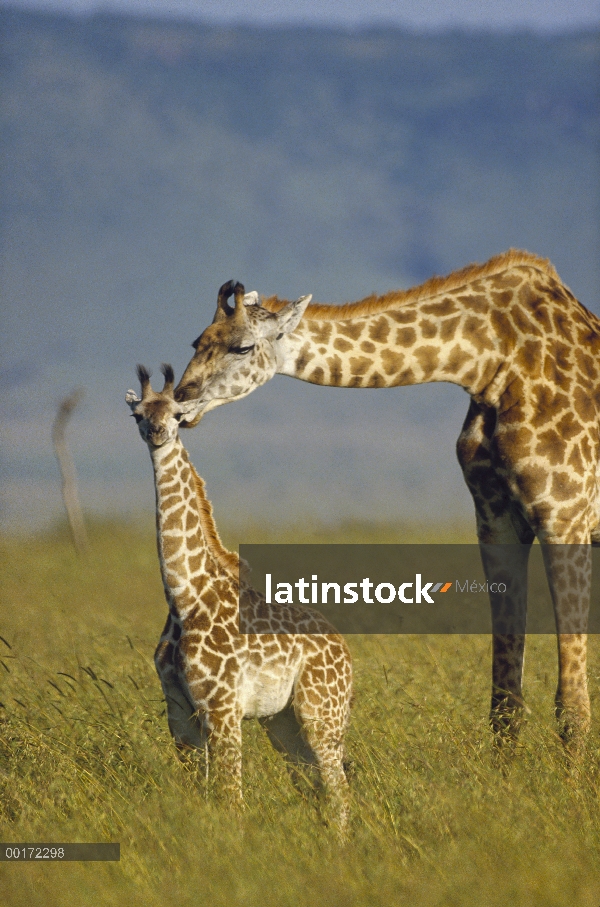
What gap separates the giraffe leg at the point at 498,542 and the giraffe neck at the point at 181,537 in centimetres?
209

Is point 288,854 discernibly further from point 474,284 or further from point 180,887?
point 474,284

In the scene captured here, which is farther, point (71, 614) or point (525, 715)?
point (71, 614)

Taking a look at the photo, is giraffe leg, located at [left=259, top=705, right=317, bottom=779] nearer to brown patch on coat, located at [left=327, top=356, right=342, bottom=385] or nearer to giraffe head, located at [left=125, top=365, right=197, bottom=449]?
giraffe head, located at [left=125, top=365, right=197, bottom=449]

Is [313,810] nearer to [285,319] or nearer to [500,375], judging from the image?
[285,319]

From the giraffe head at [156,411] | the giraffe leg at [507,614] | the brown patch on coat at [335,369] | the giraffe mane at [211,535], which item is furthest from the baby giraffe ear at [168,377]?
the giraffe leg at [507,614]

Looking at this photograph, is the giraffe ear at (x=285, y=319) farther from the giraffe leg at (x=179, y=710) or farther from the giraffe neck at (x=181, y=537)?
the giraffe leg at (x=179, y=710)

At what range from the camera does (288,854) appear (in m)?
5.00

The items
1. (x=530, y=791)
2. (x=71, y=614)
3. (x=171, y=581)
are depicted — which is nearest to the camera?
(x=530, y=791)

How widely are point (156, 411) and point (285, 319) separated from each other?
1188 mm

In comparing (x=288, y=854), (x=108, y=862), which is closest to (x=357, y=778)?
(x=288, y=854)

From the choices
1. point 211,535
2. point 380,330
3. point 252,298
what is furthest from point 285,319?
point 211,535

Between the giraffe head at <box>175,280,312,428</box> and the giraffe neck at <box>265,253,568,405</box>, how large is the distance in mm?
237

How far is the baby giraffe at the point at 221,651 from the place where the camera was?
234 inches

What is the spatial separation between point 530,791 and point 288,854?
5.31 feet
